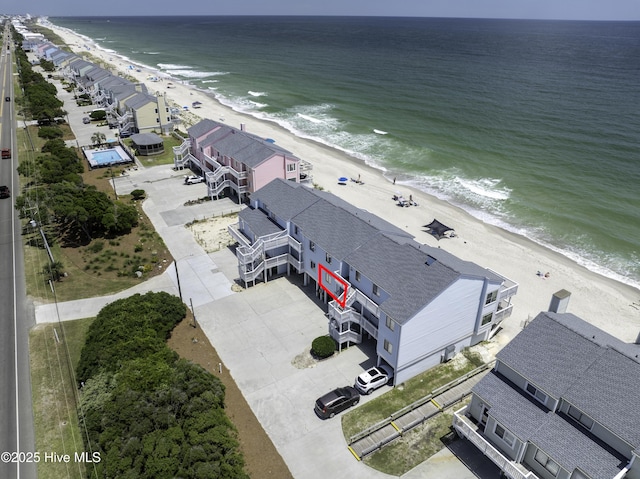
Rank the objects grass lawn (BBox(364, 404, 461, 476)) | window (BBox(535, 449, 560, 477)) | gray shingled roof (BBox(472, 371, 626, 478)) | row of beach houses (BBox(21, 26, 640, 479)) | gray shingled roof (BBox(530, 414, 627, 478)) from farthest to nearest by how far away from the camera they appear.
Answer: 1. grass lawn (BBox(364, 404, 461, 476))
2. window (BBox(535, 449, 560, 477))
3. row of beach houses (BBox(21, 26, 640, 479))
4. gray shingled roof (BBox(472, 371, 626, 478))
5. gray shingled roof (BBox(530, 414, 627, 478))

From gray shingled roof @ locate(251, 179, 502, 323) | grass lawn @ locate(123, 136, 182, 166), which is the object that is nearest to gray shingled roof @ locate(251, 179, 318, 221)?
gray shingled roof @ locate(251, 179, 502, 323)

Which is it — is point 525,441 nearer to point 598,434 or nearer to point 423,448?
point 598,434

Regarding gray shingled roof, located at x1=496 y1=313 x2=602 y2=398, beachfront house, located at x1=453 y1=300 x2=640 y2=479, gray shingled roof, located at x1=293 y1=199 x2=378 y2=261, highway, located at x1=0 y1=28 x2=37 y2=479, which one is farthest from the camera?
gray shingled roof, located at x1=293 y1=199 x2=378 y2=261

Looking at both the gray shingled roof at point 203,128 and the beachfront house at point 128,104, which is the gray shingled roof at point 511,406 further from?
the beachfront house at point 128,104

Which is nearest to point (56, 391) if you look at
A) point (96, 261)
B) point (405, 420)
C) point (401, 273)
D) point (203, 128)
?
point (96, 261)

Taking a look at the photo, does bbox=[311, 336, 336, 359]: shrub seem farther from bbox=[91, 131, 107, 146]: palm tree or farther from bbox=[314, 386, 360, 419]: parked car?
bbox=[91, 131, 107, 146]: palm tree

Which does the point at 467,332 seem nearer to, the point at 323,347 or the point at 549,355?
the point at 549,355

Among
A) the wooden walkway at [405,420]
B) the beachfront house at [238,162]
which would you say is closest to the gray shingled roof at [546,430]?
the wooden walkway at [405,420]
